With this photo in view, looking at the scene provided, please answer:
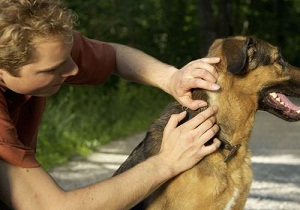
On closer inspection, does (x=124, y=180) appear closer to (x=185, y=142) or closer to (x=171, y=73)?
(x=185, y=142)

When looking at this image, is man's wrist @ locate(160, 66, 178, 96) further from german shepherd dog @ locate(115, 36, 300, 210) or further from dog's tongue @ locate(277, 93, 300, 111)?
dog's tongue @ locate(277, 93, 300, 111)

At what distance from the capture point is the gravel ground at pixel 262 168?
7395 mm

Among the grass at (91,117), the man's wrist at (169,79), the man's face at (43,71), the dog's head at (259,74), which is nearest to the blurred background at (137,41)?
the grass at (91,117)

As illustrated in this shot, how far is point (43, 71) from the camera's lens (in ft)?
11.1

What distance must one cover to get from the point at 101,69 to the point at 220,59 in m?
0.74

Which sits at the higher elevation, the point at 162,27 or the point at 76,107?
the point at 76,107

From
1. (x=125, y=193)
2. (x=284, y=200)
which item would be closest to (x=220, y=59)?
(x=125, y=193)

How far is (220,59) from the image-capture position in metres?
4.23

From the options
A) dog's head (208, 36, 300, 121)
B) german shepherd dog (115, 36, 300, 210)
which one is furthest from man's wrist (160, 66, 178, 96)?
dog's head (208, 36, 300, 121)

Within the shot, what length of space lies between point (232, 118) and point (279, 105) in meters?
0.36

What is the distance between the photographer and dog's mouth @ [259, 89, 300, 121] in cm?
437

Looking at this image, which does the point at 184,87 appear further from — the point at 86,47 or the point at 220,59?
the point at 86,47

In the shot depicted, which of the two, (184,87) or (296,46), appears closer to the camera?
(184,87)

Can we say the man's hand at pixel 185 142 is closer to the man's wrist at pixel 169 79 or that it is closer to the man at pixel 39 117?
the man at pixel 39 117
